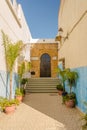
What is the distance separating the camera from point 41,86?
1245 cm

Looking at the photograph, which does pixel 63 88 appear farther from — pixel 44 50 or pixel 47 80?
pixel 44 50

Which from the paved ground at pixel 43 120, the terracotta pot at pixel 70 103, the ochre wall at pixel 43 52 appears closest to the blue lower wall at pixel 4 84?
the paved ground at pixel 43 120

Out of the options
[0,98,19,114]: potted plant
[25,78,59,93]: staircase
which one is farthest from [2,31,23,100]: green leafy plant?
[25,78,59,93]: staircase

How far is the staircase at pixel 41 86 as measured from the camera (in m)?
11.9

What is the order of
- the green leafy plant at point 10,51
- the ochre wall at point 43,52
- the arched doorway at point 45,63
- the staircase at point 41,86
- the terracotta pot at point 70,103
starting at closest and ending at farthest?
the green leafy plant at point 10,51, the terracotta pot at point 70,103, the staircase at point 41,86, the ochre wall at point 43,52, the arched doorway at point 45,63

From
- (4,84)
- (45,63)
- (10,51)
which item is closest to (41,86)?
(45,63)

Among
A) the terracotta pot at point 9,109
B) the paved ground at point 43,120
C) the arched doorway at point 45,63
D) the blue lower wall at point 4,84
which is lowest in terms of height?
the paved ground at point 43,120

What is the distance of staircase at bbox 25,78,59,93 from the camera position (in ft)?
39.1

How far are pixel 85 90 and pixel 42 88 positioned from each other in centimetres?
665

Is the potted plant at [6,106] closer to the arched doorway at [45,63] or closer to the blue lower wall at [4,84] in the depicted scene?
the blue lower wall at [4,84]

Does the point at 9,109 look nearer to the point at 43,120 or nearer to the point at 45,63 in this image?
the point at 43,120

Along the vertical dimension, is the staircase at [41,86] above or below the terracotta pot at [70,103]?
above

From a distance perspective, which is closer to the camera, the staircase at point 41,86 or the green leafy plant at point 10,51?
the green leafy plant at point 10,51

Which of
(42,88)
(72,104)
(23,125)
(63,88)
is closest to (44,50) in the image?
(42,88)
